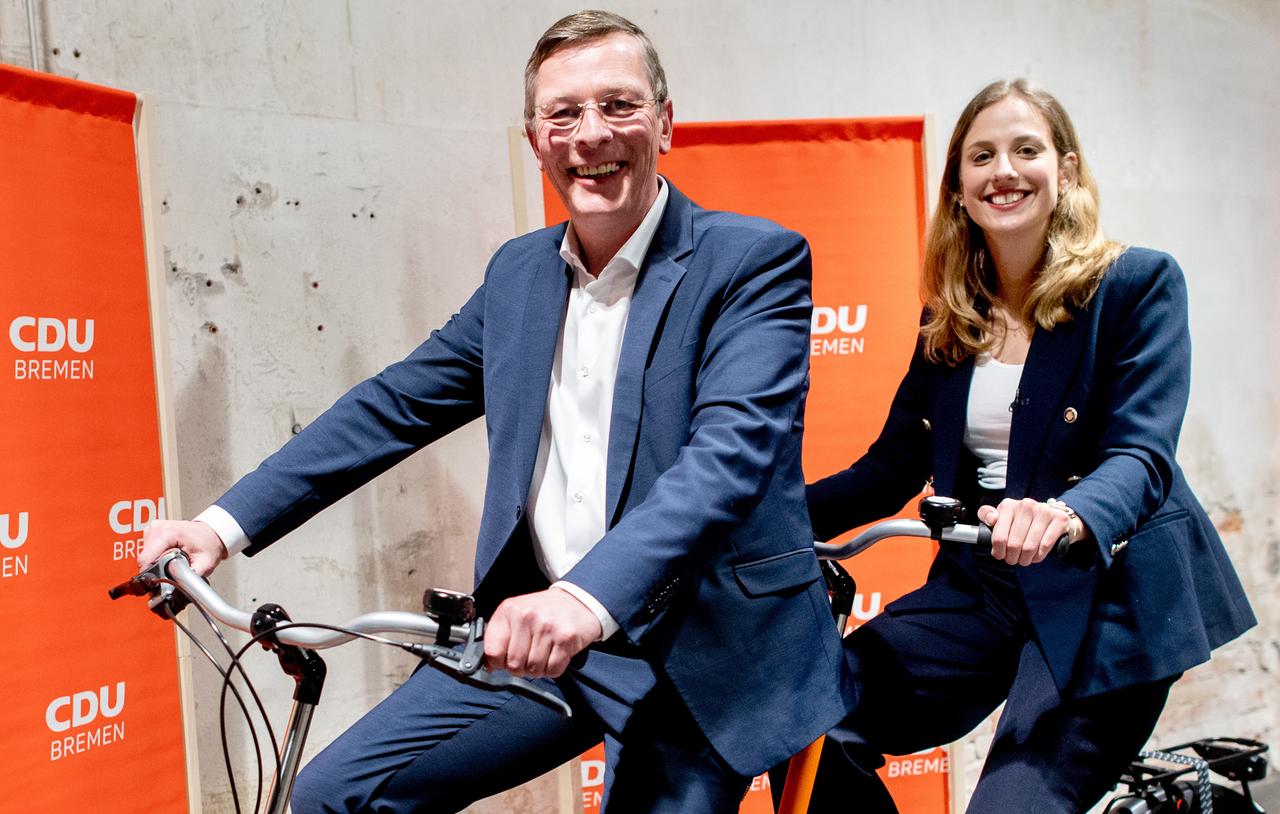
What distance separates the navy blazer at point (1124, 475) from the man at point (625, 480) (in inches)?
18.4

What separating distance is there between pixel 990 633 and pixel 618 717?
29.4 inches

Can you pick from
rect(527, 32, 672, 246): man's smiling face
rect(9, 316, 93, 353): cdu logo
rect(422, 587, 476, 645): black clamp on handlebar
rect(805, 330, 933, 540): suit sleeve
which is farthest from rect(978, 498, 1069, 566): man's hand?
rect(9, 316, 93, 353): cdu logo

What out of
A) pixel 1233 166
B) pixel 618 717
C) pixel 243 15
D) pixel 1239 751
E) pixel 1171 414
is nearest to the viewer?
pixel 618 717

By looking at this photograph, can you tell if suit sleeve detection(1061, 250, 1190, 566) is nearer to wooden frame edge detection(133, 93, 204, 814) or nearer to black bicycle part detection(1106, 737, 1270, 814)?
black bicycle part detection(1106, 737, 1270, 814)

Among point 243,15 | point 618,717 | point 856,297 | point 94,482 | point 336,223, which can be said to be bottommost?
point 618,717

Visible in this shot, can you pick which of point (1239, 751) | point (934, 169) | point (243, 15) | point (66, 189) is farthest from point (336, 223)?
point (1239, 751)

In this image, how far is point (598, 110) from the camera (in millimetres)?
1785

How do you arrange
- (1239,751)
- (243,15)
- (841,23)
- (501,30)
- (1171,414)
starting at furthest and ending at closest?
1. (841,23)
2. (501,30)
3. (243,15)
4. (1239,751)
5. (1171,414)

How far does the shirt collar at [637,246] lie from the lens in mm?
1810

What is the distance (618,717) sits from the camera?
172 centimetres

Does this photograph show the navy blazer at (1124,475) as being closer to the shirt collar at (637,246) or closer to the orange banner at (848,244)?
the shirt collar at (637,246)

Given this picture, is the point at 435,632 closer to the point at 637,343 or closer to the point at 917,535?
the point at 637,343

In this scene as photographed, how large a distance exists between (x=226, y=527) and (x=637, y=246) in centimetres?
76

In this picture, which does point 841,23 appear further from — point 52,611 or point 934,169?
point 52,611
